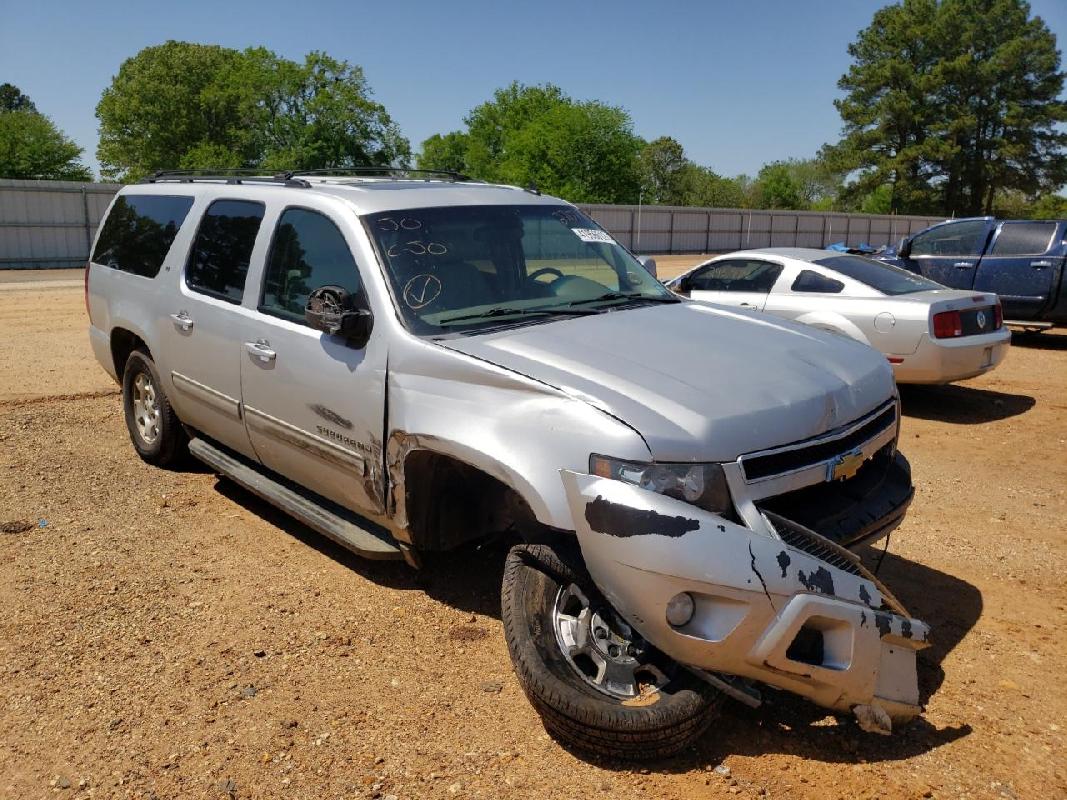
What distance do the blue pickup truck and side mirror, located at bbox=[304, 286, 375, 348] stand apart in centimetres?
1020

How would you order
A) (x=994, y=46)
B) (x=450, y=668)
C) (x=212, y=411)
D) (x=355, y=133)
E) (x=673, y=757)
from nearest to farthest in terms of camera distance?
(x=673, y=757) < (x=450, y=668) < (x=212, y=411) < (x=355, y=133) < (x=994, y=46)

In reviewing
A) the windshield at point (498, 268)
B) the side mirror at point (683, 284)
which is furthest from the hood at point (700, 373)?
the side mirror at point (683, 284)

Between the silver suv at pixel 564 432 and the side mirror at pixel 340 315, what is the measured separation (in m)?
0.01

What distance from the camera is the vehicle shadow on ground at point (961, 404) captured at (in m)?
8.42

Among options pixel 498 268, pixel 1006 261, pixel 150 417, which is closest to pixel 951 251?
pixel 1006 261

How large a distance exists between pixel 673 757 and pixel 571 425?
1.18m

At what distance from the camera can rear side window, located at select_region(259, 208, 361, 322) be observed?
166 inches

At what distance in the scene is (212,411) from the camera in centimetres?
509

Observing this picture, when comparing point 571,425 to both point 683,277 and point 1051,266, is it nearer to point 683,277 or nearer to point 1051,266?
point 683,277

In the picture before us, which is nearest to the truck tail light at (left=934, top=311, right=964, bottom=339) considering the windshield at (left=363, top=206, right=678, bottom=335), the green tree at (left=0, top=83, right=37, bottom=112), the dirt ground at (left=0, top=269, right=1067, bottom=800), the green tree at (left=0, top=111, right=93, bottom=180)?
the dirt ground at (left=0, top=269, right=1067, bottom=800)

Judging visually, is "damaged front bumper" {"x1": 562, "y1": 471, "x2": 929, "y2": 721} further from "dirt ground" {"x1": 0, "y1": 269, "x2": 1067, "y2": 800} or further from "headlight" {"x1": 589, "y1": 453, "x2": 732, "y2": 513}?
"dirt ground" {"x1": 0, "y1": 269, "x2": 1067, "y2": 800}

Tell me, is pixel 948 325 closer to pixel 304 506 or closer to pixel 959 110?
pixel 304 506

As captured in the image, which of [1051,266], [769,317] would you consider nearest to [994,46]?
[1051,266]

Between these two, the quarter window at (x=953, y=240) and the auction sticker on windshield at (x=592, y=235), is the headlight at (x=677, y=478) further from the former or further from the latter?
the quarter window at (x=953, y=240)
